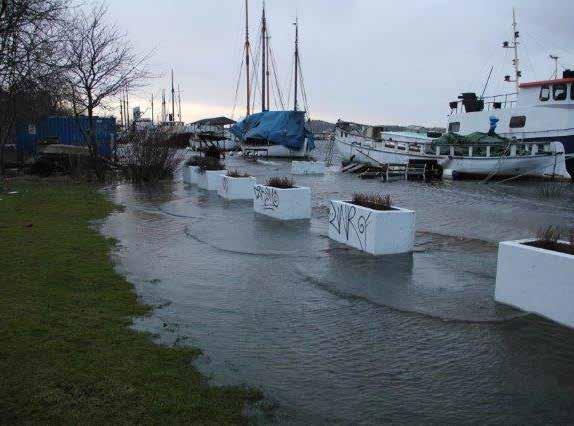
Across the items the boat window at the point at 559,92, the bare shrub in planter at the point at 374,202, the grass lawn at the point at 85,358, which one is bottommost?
the grass lawn at the point at 85,358

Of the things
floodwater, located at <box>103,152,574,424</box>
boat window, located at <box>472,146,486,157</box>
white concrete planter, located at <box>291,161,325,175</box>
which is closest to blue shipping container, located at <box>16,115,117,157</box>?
white concrete planter, located at <box>291,161,325,175</box>

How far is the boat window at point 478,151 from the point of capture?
3312 centimetres

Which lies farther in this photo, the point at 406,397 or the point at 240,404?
the point at 406,397

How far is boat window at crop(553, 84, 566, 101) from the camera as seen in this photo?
3203 cm

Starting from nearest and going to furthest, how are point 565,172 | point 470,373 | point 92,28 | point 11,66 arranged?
point 470,373 → point 11,66 → point 92,28 → point 565,172

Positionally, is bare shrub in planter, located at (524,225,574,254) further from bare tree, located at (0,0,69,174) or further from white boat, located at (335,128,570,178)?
white boat, located at (335,128,570,178)

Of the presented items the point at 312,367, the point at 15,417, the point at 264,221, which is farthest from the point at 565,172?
the point at 15,417

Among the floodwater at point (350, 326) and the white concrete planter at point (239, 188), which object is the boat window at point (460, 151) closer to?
the white concrete planter at point (239, 188)

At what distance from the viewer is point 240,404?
3990 millimetres

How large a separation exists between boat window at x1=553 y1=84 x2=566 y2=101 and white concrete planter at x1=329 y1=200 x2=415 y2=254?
26925 mm

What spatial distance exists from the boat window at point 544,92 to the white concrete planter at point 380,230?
27364 mm

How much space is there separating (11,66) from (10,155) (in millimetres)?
18246

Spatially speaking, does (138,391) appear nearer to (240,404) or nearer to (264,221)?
(240,404)

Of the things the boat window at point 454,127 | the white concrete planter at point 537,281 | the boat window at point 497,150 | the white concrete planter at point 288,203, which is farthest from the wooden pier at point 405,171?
the white concrete planter at point 537,281
